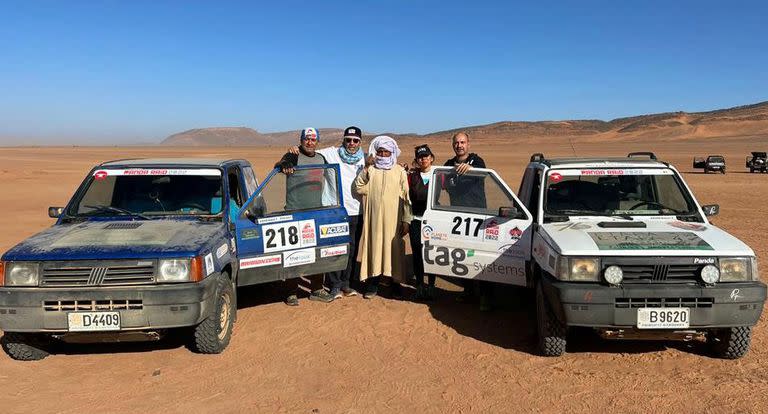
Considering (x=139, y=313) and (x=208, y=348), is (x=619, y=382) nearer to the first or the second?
(x=208, y=348)

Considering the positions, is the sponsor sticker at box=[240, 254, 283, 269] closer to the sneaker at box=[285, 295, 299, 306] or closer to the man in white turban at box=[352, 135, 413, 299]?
the sneaker at box=[285, 295, 299, 306]

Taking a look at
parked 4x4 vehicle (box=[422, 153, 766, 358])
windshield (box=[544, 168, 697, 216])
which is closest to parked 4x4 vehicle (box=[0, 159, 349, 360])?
parked 4x4 vehicle (box=[422, 153, 766, 358])

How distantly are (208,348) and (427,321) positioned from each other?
7.74ft

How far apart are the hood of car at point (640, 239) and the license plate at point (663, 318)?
0.45 metres

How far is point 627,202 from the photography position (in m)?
6.09

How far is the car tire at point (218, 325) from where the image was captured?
5.09 meters

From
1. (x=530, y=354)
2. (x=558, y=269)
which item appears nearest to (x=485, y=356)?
(x=530, y=354)

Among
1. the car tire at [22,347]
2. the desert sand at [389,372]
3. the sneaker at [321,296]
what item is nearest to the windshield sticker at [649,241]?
the desert sand at [389,372]

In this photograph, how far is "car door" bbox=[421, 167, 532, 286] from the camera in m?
5.96

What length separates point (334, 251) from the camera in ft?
21.9

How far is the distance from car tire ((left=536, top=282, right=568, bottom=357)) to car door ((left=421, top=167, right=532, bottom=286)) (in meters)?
0.88

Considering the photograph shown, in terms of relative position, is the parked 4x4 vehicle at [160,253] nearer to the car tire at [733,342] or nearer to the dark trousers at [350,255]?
the dark trousers at [350,255]

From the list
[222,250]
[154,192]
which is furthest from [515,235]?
[154,192]

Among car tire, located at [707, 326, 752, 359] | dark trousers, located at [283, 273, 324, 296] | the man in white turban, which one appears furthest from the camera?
dark trousers, located at [283, 273, 324, 296]
